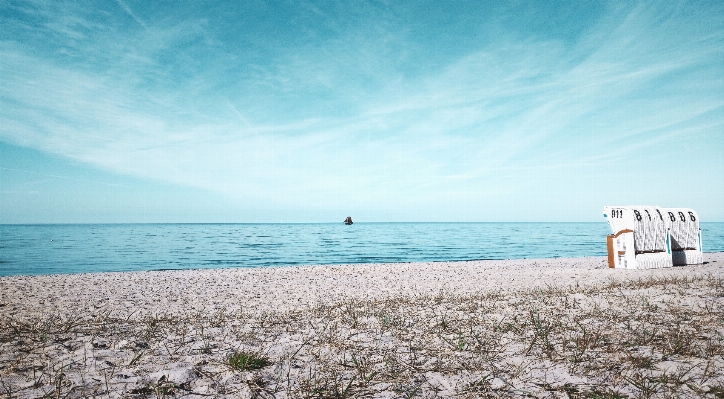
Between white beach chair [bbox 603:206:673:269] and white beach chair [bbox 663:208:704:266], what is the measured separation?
0.63 m

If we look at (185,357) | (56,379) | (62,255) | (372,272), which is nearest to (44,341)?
(56,379)

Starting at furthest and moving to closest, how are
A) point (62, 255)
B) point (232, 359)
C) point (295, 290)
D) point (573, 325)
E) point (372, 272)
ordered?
point (62, 255)
point (372, 272)
point (295, 290)
point (573, 325)
point (232, 359)

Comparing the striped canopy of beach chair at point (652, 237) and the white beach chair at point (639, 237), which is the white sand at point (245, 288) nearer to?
the white beach chair at point (639, 237)

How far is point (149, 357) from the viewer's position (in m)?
4.53

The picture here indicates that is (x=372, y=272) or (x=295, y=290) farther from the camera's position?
(x=372, y=272)

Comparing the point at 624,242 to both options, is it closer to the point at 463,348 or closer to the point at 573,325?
the point at 573,325

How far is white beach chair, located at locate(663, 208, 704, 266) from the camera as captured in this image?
18.2 meters

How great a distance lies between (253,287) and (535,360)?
41.2 feet

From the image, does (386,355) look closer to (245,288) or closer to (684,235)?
(245,288)

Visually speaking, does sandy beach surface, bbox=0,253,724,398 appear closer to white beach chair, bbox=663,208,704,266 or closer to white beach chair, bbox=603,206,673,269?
white beach chair, bbox=603,206,673,269

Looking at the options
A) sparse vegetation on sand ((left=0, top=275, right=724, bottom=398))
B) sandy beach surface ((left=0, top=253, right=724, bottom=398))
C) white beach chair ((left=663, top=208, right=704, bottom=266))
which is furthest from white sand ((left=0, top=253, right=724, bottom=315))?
sparse vegetation on sand ((left=0, top=275, right=724, bottom=398))

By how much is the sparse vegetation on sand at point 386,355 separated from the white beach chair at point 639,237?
11.8m

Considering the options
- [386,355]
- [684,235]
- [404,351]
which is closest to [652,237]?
[684,235]

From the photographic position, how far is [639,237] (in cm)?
1727
